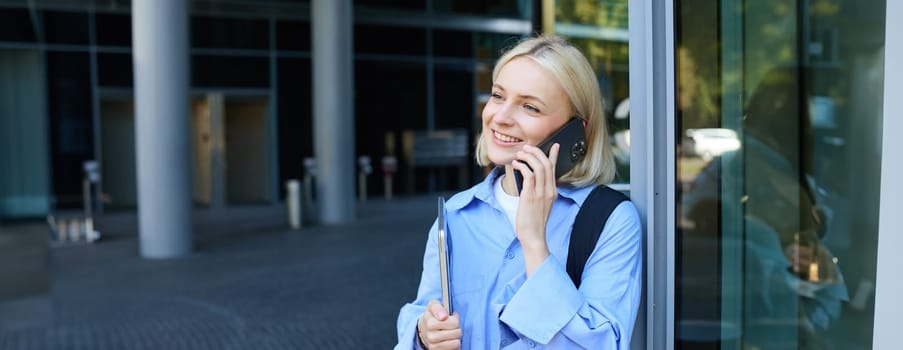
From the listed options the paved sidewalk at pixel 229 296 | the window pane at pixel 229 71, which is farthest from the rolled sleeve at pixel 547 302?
the window pane at pixel 229 71

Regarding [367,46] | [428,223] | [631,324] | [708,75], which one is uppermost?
[367,46]

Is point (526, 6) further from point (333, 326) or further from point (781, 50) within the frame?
point (781, 50)

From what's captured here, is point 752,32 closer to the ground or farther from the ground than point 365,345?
farther from the ground

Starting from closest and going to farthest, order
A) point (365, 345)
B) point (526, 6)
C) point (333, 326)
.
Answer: point (365, 345) → point (333, 326) → point (526, 6)

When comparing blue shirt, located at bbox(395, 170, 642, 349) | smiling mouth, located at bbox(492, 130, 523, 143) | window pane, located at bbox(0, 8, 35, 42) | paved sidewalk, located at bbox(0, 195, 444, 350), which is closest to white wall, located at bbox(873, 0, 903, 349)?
blue shirt, located at bbox(395, 170, 642, 349)

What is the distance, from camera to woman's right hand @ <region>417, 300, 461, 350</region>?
6.25ft

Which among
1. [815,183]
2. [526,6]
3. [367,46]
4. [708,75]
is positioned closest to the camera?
[708,75]

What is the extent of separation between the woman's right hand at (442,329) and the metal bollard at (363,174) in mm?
16820

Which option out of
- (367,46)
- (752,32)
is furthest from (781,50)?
(367,46)

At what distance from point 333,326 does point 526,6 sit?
50.5 ft

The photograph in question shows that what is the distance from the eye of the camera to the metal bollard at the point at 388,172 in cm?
1958

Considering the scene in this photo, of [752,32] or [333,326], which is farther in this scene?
[333,326]

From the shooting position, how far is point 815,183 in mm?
3957

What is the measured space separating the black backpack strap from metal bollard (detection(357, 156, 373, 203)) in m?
16.8
